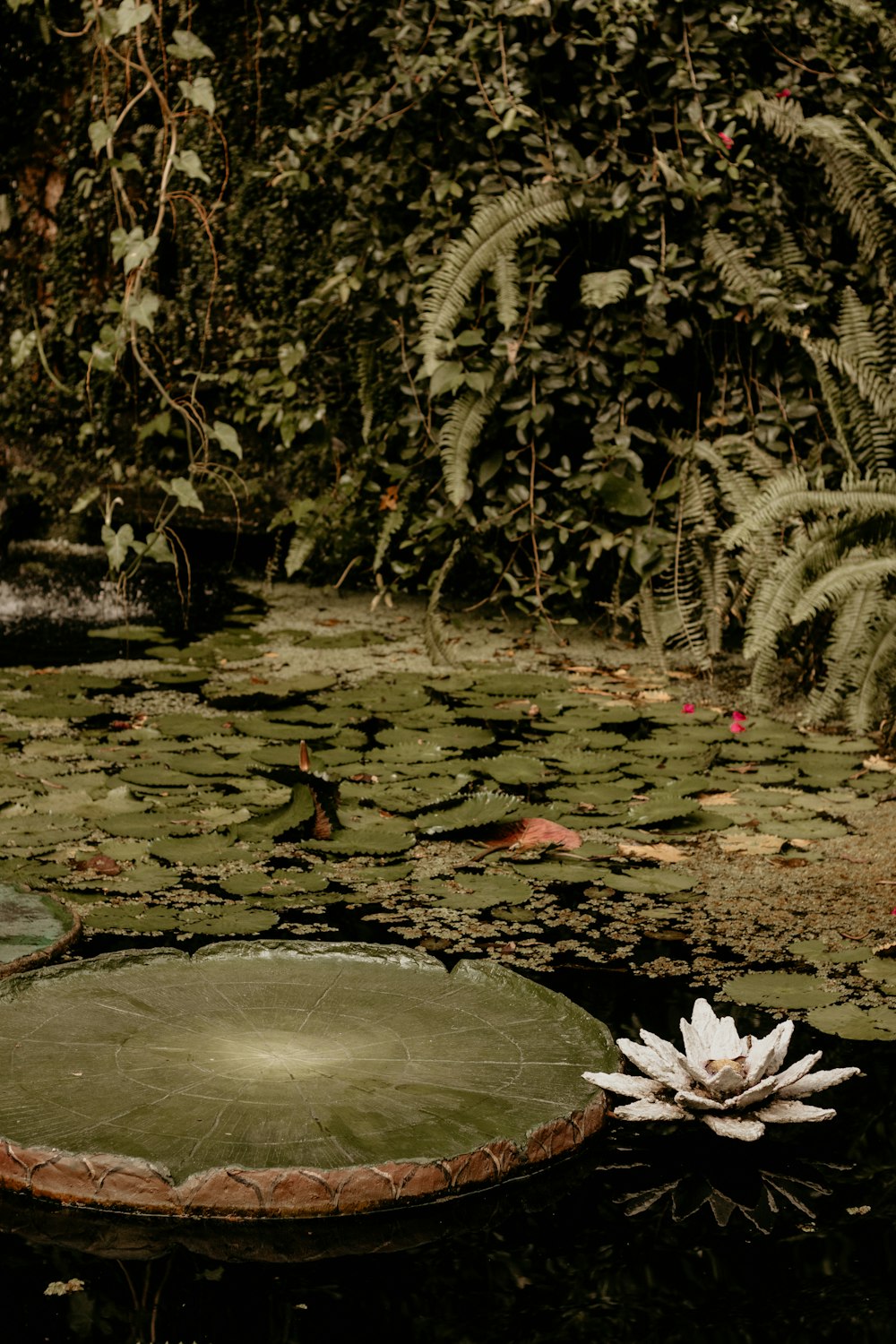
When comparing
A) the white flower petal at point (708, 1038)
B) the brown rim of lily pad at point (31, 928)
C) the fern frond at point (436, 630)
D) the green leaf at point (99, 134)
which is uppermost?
the green leaf at point (99, 134)

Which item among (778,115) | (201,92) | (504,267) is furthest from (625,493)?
(201,92)

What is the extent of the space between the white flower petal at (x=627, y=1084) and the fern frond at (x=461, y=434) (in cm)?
314

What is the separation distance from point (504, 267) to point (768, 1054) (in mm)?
3371

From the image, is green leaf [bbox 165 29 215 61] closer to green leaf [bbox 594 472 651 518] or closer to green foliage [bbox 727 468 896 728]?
green leaf [bbox 594 472 651 518]

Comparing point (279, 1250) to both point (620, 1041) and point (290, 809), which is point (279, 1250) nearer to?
point (620, 1041)

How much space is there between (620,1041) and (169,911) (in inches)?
39.8

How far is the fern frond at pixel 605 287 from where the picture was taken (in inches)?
191

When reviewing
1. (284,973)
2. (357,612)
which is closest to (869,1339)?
(284,973)

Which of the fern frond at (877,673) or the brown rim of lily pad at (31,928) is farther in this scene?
the fern frond at (877,673)

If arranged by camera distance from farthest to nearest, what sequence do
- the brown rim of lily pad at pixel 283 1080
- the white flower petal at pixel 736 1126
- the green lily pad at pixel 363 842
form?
the green lily pad at pixel 363 842 → the white flower petal at pixel 736 1126 → the brown rim of lily pad at pixel 283 1080

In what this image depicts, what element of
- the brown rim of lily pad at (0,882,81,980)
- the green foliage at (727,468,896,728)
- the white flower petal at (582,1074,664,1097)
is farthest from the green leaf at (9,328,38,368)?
the white flower petal at (582,1074,664,1097)

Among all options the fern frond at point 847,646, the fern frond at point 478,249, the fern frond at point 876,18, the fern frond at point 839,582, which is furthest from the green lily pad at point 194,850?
the fern frond at point 876,18

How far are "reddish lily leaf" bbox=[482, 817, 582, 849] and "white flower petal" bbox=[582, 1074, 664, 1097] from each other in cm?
117

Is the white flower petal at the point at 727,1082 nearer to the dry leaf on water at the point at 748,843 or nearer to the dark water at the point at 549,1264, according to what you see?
the dark water at the point at 549,1264
